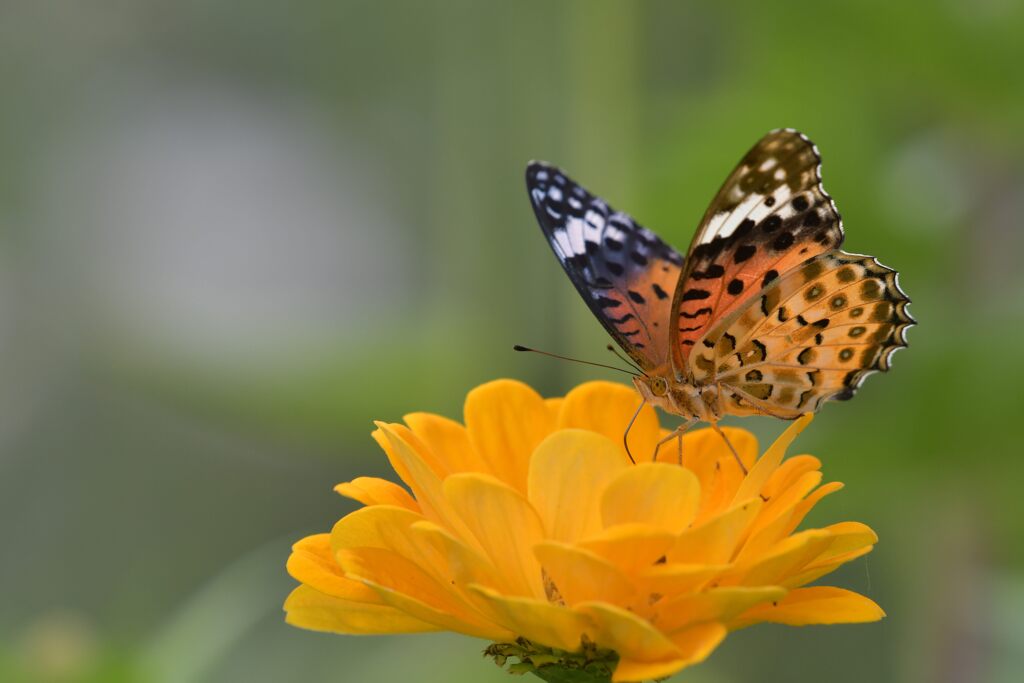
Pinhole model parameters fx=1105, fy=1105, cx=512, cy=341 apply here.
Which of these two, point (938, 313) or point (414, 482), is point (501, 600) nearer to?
point (414, 482)

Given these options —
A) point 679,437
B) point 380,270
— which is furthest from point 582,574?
point 380,270

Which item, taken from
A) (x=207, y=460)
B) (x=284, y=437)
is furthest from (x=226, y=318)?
(x=207, y=460)

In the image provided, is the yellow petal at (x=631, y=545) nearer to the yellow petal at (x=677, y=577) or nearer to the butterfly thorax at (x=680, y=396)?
the yellow petal at (x=677, y=577)

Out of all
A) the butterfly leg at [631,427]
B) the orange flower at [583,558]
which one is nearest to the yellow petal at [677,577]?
the orange flower at [583,558]

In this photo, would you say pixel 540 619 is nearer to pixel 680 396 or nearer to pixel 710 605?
pixel 710 605

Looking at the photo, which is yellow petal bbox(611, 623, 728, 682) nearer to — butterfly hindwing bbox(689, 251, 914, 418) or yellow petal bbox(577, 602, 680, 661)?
yellow petal bbox(577, 602, 680, 661)

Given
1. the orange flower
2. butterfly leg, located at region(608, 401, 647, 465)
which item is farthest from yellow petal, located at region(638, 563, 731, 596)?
butterfly leg, located at region(608, 401, 647, 465)
